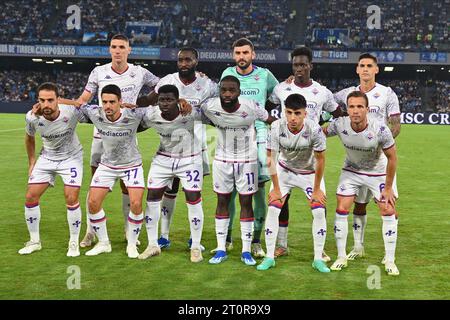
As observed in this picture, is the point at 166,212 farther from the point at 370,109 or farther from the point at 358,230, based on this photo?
the point at 370,109

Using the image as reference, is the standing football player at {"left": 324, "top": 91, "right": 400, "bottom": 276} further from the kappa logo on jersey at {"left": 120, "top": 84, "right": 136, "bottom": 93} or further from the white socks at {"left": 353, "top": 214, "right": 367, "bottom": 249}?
the kappa logo on jersey at {"left": 120, "top": 84, "right": 136, "bottom": 93}

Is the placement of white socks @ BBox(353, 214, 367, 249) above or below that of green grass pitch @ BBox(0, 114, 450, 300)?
above

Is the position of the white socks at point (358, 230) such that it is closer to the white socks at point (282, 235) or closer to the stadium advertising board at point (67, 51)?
the white socks at point (282, 235)

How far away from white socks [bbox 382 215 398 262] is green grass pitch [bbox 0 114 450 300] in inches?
7.9

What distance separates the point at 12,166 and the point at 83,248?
8530mm

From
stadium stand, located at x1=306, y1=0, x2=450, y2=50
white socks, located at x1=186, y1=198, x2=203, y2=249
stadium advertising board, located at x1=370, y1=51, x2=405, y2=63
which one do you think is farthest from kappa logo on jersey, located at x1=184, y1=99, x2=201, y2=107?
stadium stand, located at x1=306, y1=0, x2=450, y2=50

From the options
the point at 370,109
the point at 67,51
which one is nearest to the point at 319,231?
the point at 370,109

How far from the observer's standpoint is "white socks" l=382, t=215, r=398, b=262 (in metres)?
6.64

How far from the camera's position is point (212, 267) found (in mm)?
6727

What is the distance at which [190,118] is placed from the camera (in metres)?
7.18

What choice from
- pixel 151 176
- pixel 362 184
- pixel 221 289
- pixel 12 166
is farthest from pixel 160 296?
pixel 12 166

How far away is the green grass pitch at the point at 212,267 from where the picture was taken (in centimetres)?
578

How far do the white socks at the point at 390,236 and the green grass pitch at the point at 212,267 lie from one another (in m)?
0.20

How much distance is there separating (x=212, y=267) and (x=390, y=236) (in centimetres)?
198
